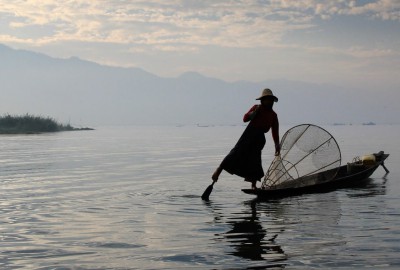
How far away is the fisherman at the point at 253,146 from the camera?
38.9 ft

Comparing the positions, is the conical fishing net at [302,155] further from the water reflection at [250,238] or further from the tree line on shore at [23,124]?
the tree line on shore at [23,124]

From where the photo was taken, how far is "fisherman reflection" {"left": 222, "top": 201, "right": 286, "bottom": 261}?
6.64 m

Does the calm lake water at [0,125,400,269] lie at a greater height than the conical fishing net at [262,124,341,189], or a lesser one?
lesser

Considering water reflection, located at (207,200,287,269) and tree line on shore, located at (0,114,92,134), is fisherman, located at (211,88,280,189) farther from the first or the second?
tree line on shore, located at (0,114,92,134)

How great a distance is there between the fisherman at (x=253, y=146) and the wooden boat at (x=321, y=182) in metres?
0.44

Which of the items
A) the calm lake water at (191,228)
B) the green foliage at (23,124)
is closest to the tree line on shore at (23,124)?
the green foliage at (23,124)

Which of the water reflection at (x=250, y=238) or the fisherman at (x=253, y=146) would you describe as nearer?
the water reflection at (x=250, y=238)

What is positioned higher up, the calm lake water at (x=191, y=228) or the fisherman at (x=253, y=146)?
the fisherman at (x=253, y=146)

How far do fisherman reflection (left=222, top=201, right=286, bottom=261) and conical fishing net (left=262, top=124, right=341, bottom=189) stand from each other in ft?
13.4

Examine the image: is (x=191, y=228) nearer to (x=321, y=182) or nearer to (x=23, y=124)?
(x=321, y=182)

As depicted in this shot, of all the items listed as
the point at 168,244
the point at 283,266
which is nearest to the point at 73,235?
the point at 168,244

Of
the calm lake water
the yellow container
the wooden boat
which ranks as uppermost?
the yellow container

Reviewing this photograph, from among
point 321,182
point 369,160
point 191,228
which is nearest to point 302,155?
point 321,182

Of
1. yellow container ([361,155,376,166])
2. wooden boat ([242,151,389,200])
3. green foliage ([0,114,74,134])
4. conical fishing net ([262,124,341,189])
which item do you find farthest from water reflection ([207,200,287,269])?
green foliage ([0,114,74,134])
